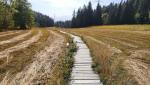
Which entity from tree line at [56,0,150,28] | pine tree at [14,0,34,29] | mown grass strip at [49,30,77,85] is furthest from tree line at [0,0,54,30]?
mown grass strip at [49,30,77,85]

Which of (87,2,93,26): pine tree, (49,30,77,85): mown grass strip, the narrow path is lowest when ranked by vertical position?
(87,2,93,26): pine tree

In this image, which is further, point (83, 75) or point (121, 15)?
point (121, 15)

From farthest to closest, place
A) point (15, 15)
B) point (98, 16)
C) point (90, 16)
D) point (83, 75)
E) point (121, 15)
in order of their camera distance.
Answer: point (90, 16) → point (98, 16) → point (121, 15) → point (15, 15) → point (83, 75)

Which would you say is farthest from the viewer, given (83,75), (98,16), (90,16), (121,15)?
(90,16)

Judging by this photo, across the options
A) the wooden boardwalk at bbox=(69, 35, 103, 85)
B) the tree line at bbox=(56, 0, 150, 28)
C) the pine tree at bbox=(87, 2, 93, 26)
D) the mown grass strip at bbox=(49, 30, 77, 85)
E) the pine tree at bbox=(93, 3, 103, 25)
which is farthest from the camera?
the pine tree at bbox=(87, 2, 93, 26)

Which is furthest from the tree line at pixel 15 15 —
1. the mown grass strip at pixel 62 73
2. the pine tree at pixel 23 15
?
the mown grass strip at pixel 62 73

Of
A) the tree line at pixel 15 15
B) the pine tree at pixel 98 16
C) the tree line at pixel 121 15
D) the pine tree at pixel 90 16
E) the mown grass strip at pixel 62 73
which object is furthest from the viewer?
the pine tree at pixel 90 16

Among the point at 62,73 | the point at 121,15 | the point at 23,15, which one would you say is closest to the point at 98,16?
the point at 121,15

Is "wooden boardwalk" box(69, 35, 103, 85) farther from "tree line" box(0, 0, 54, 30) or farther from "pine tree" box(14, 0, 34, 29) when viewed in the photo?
"pine tree" box(14, 0, 34, 29)

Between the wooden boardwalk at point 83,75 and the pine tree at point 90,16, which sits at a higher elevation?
the wooden boardwalk at point 83,75

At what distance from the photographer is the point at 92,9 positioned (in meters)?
152

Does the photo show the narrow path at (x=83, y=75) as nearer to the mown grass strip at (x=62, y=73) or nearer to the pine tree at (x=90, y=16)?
the mown grass strip at (x=62, y=73)

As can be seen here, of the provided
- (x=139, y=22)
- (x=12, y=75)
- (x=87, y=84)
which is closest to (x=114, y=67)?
(x=87, y=84)

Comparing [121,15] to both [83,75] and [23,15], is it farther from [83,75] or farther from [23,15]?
[83,75]
